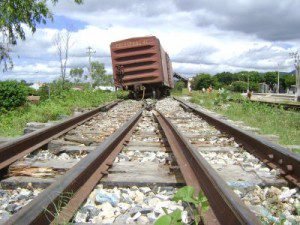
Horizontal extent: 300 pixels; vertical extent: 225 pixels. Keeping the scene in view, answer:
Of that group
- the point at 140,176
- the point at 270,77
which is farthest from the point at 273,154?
the point at 270,77

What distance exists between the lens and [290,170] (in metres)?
3.99

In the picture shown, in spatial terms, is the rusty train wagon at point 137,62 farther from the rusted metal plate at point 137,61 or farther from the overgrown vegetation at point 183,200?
the overgrown vegetation at point 183,200

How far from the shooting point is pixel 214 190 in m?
3.02

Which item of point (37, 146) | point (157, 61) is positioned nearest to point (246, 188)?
point (37, 146)

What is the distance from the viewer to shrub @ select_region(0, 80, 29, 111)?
57.2 ft

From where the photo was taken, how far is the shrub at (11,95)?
57.2 feet

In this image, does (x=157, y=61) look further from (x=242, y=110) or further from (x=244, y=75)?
(x=244, y=75)

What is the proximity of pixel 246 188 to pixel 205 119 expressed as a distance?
6302mm

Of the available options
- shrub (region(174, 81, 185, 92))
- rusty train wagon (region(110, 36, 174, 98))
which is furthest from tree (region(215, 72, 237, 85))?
rusty train wagon (region(110, 36, 174, 98))

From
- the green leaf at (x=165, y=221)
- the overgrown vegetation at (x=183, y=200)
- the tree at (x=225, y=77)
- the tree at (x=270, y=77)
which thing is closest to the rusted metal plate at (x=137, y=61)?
the overgrown vegetation at (x=183, y=200)

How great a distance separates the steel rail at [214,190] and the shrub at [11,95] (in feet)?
44.7

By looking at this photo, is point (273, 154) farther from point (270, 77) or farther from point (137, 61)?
point (270, 77)

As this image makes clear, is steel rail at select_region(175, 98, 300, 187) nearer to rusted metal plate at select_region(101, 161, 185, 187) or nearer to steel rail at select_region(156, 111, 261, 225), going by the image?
steel rail at select_region(156, 111, 261, 225)

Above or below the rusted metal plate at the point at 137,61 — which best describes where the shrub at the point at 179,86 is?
below
